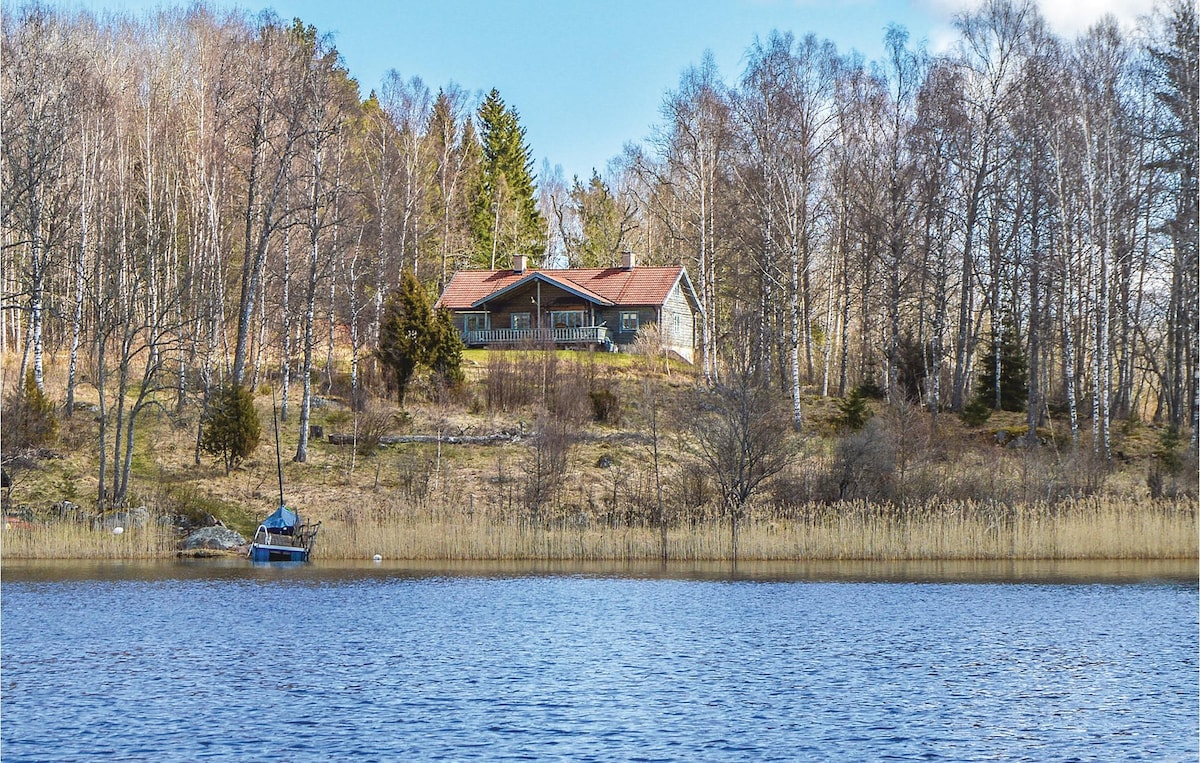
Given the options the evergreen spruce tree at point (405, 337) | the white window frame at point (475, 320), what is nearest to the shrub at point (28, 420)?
the evergreen spruce tree at point (405, 337)

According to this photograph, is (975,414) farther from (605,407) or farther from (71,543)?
(71,543)

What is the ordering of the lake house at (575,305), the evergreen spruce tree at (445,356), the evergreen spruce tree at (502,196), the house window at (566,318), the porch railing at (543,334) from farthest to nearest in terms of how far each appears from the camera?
the evergreen spruce tree at (502,196)
the house window at (566,318)
the lake house at (575,305)
the porch railing at (543,334)
the evergreen spruce tree at (445,356)

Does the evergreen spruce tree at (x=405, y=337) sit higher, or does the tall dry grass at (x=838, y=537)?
the evergreen spruce tree at (x=405, y=337)

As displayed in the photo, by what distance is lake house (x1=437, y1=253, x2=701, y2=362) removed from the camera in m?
63.2

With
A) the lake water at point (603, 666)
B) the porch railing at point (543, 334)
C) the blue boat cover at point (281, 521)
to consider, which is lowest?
the lake water at point (603, 666)

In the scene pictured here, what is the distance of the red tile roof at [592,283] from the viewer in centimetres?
6397

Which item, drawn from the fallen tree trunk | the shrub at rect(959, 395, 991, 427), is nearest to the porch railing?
the fallen tree trunk

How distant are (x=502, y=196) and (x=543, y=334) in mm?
20003

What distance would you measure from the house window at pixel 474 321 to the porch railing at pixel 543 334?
1.26m

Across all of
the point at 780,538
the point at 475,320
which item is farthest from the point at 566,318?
the point at 780,538

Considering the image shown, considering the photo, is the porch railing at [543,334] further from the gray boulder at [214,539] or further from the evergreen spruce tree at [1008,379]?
the gray boulder at [214,539]

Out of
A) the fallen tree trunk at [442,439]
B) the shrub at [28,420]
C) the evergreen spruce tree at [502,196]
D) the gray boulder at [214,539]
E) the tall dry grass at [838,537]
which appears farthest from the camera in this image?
the evergreen spruce tree at [502,196]

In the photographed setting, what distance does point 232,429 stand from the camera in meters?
38.4

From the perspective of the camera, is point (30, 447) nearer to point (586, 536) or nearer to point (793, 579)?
point (586, 536)
